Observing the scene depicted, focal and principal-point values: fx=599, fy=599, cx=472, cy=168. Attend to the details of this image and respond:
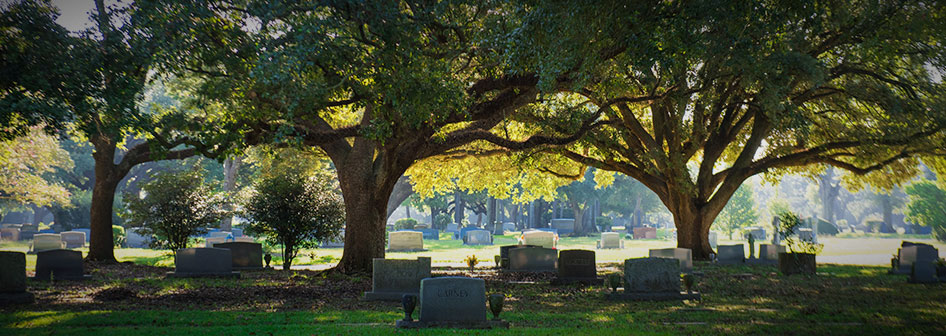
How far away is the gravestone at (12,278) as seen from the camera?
1114 centimetres

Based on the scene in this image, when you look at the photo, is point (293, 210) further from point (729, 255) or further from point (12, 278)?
point (729, 255)

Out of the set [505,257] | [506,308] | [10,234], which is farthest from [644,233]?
[10,234]

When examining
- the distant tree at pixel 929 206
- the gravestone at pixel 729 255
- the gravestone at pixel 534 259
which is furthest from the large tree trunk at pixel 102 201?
the distant tree at pixel 929 206

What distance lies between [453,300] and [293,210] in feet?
40.0

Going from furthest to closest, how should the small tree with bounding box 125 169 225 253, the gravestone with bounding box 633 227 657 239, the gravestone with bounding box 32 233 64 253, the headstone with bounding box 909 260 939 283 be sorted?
1. the gravestone with bounding box 633 227 657 239
2. the gravestone with bounding box 32 233 64 253
3. the small tree with bounding box 125 169 225 253
4. the headstone with bounding box 909 260 939 283

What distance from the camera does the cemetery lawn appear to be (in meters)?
8.79

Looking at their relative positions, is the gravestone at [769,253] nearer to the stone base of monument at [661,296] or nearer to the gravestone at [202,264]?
the stone base of monument at [661,296]

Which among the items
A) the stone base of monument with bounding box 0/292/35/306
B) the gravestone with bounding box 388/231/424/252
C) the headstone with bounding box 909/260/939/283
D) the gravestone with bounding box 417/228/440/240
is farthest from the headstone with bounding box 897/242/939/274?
the gravestone with bounding box 417/228/440/240

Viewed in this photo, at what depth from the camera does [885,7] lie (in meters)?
14.1

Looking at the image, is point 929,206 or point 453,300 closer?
point 453,300

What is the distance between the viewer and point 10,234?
41531 mm

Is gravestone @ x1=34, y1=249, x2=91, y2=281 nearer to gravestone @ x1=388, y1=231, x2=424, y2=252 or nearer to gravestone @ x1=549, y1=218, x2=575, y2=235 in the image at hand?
gravestone @ x1=388, y1=231, x2=424, y2=252

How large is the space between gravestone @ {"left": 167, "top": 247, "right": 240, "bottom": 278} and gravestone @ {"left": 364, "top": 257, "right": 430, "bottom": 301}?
256 inches

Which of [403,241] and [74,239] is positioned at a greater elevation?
[74,239]
